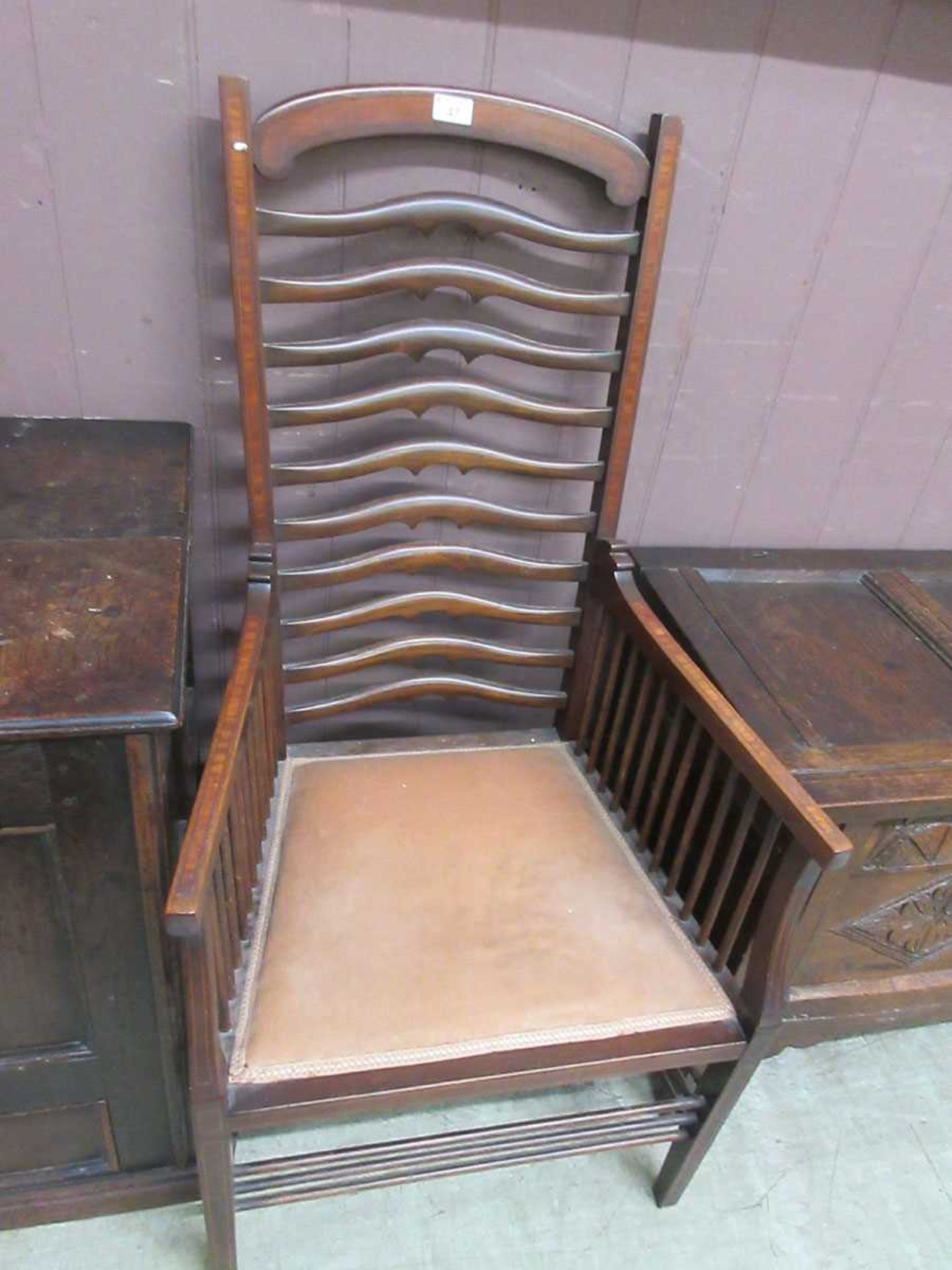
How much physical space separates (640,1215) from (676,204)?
1.29m

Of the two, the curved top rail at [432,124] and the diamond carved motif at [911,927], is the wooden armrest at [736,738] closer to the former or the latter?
the diamond carved motif at [911,927]

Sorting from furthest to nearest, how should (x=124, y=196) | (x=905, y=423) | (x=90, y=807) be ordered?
1. (x=905, y=423)
2. (x=124, y=196)
3. (x=90, y=807)

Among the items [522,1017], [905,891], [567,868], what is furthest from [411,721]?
[905,891]

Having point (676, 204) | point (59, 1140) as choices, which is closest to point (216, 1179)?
point (59, 1140)

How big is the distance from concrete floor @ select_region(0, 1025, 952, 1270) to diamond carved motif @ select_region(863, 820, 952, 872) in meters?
0.51

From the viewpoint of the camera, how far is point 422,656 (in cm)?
117

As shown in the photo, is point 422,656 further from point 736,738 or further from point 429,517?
point 736,738

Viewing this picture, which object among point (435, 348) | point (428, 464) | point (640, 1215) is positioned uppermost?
point (435, 348)

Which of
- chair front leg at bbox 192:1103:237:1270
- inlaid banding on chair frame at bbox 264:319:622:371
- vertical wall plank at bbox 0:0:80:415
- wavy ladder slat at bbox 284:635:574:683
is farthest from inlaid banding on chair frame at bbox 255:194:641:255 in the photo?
chair front leg at bbox 192:1103:237:1270

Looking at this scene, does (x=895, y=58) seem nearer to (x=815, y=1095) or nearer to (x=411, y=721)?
(x=411, y=721)

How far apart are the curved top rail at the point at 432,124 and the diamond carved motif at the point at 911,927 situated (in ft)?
3.01

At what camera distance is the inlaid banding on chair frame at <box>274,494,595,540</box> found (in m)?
1.06

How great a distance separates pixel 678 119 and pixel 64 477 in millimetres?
771

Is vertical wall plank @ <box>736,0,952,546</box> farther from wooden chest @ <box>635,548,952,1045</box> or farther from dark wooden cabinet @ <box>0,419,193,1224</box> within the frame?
dark wooden cabinet @ <box>0,419,193,1224</box>
